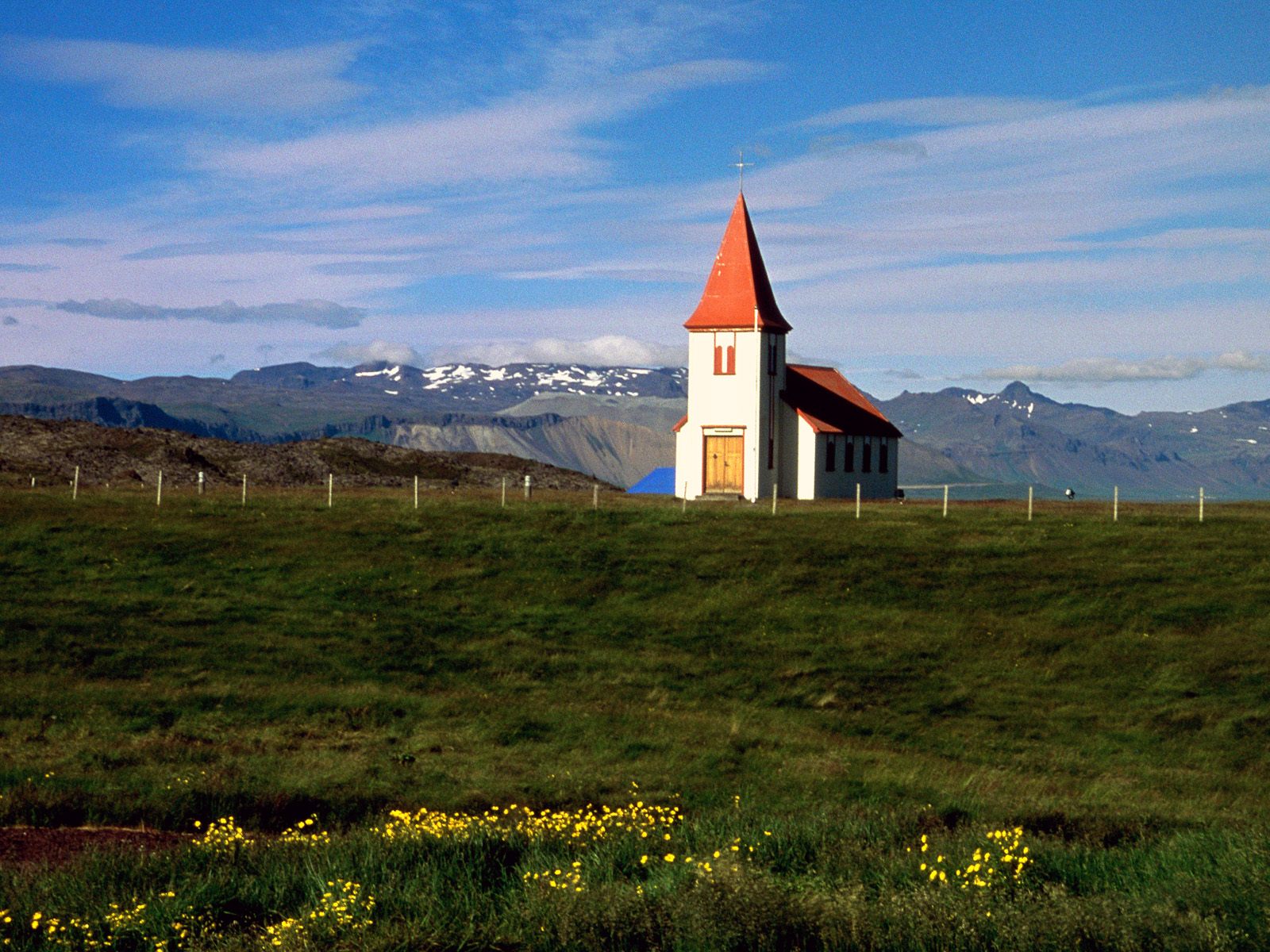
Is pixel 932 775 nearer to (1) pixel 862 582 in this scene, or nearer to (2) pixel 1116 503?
(1) pixel 862 582

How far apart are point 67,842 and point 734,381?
4991 cm

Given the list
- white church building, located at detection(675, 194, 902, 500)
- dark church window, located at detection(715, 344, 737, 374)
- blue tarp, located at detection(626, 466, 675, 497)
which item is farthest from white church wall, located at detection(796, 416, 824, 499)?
blue tarp, located at detection(626, 466, 675, 497)

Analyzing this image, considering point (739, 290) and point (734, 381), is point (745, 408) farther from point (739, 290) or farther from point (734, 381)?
point (739, 290)

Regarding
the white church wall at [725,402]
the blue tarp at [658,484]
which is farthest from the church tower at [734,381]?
the blue tarp at [658,484]

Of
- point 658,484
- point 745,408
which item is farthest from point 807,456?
point 658,484

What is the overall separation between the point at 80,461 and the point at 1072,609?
2827 inches

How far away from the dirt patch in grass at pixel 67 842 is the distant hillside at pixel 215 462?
61752mm

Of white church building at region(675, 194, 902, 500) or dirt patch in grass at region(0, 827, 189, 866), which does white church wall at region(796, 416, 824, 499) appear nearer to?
white church building at region(675, 194, 902, 500)

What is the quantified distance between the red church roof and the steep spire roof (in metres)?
4.22

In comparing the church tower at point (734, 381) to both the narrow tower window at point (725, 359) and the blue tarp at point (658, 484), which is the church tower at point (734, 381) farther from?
the blue tarp at point (658, 484)

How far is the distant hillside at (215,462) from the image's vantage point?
86.8m

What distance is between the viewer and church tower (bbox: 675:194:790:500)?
6519 centimetres

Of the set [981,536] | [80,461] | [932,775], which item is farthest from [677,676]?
[80,461]

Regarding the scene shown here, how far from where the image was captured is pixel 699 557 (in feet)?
146
